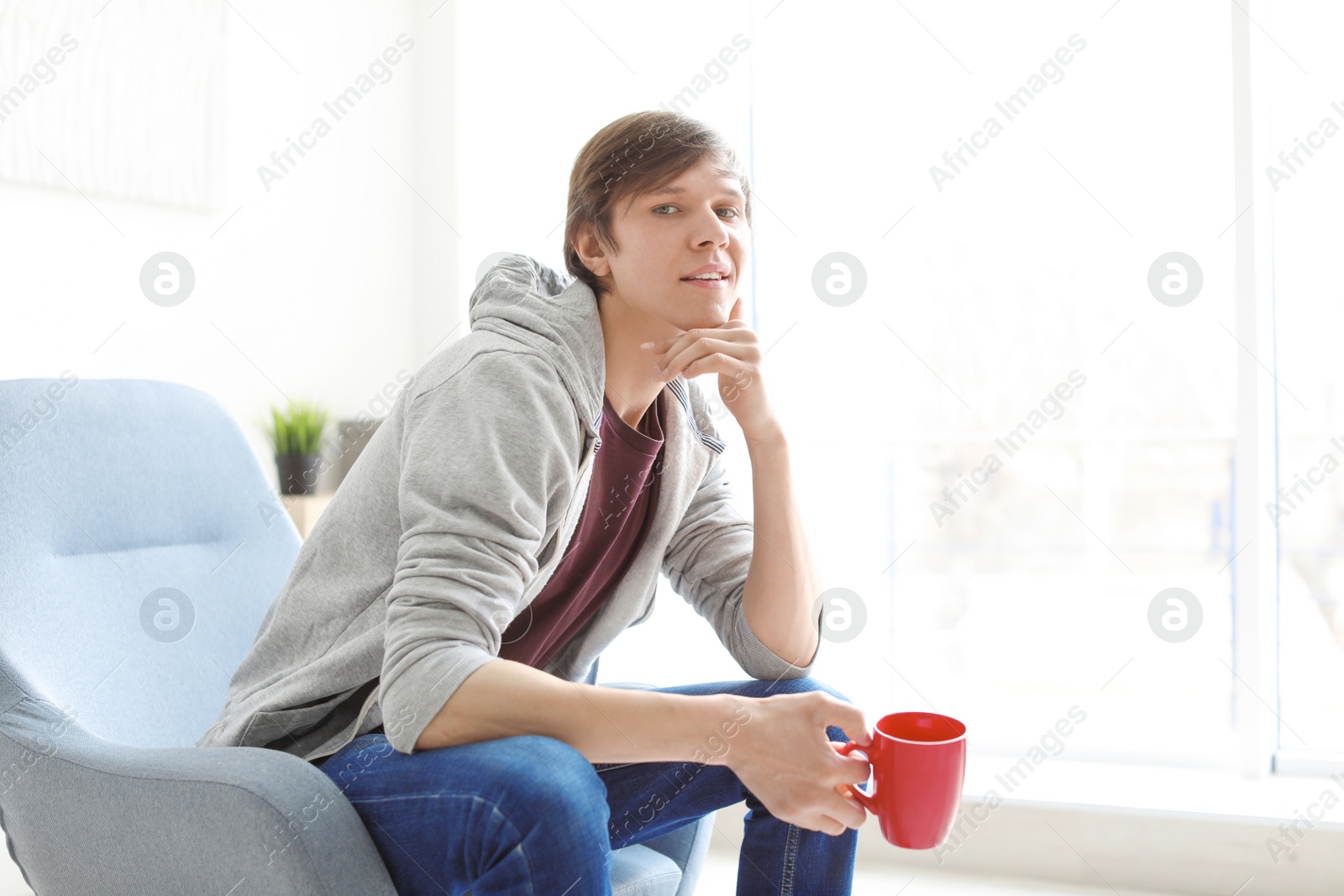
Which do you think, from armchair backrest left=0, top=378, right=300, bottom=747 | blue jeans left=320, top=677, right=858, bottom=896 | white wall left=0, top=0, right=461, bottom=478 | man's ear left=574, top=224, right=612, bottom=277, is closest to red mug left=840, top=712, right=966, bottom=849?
blue jeans left=320, top=677, right=858, bottom=896

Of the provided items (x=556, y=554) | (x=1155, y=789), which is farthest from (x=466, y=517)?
(x=1155, y=789)

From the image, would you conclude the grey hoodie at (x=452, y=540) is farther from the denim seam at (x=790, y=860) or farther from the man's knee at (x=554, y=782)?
the denim seam at (x=790, y=860)

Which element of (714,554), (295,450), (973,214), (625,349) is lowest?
(295,450)

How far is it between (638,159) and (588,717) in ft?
2.08

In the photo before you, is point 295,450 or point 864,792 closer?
point 864,792

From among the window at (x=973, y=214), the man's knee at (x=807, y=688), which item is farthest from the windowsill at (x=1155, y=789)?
the man's knee at (x=807, y=688)

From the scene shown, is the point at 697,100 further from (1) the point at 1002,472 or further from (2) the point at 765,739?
(1) the point at 1002,472

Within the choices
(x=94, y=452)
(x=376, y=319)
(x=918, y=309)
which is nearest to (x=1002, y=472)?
(x=918, y=309)

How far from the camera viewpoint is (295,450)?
85.7 inches

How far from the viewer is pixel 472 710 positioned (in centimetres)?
86

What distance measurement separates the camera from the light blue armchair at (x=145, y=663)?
0.86 meters

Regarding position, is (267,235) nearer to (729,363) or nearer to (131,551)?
(131,551)

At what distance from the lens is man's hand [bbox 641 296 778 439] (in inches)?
43.6

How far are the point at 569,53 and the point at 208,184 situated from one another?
1.02 m
